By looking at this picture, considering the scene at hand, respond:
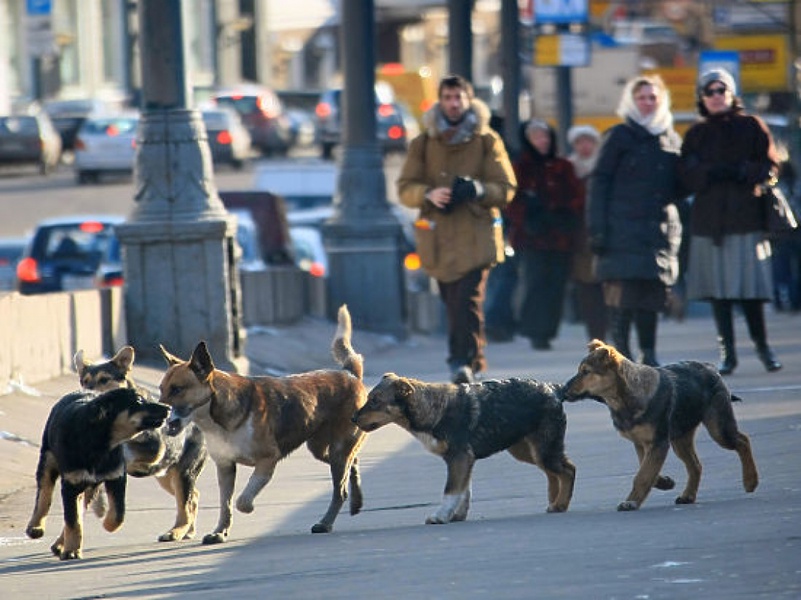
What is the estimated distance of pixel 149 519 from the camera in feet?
33.8

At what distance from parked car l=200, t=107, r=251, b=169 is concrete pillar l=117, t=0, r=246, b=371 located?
3806 cm

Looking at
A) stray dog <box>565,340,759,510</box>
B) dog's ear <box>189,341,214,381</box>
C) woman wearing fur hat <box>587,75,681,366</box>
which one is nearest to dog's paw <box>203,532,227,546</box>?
dog's ear <box>189,341,214,381</box>

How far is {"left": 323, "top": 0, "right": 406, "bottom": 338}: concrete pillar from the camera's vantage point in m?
21.0

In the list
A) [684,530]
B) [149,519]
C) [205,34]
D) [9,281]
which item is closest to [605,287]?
[149,519]

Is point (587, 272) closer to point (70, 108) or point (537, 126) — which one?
point (537, 126)

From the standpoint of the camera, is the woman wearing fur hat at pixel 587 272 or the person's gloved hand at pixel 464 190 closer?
the person's gloved hand at pixel 464 190

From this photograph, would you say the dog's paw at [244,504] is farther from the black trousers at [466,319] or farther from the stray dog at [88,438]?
the black trousers at [466,319]

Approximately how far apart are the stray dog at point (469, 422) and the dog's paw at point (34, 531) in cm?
133

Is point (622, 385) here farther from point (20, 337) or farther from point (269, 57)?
point (269, 57)

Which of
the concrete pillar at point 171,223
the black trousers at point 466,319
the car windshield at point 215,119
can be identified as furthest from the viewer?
the car windshield at point 215,119

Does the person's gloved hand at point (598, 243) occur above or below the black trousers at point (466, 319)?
above

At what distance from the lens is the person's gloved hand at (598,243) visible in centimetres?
1407

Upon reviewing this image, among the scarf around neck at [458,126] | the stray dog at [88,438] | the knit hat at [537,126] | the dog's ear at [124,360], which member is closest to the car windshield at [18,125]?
the knit hat at [537,126]

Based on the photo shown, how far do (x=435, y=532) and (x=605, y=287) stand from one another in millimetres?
5604
